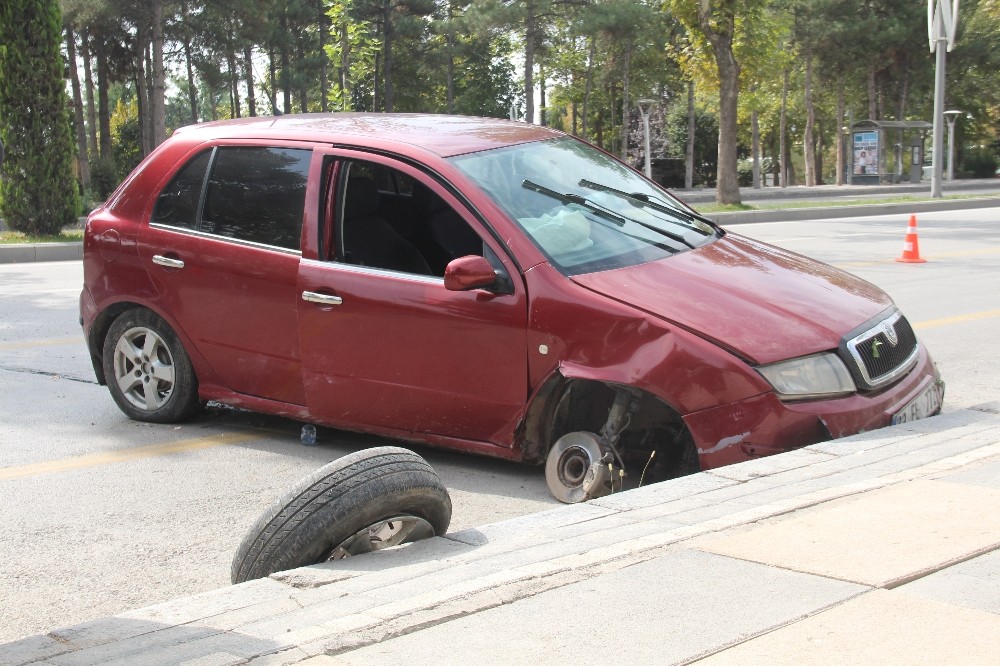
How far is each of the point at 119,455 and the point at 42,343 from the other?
3.76 meters

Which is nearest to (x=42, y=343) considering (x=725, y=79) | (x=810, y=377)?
(x=810, y=377)

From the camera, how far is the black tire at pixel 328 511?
378cm

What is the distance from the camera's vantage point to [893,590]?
10.9 ft

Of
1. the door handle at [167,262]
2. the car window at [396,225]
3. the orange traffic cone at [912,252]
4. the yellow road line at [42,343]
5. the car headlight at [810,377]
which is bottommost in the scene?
the yellow road line at [42,343]

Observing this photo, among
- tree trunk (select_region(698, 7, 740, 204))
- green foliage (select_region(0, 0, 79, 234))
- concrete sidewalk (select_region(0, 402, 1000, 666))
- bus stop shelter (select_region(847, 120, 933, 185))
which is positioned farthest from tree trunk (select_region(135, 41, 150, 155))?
concrete sidewalk (select_region(0, 402, 1000, 666))

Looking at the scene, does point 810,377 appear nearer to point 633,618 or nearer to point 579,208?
point 579,208

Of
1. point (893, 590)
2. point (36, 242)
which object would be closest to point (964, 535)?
point (893, 590)

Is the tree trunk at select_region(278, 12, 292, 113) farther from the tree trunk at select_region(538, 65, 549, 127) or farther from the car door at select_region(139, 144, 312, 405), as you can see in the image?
the car door at select_region(139, 144, 312, 405)

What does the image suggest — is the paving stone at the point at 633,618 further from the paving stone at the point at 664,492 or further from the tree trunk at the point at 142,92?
the tree trunk at the point at 142,92

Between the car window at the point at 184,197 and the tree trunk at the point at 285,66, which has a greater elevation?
the tree trunk at the point at 285,66

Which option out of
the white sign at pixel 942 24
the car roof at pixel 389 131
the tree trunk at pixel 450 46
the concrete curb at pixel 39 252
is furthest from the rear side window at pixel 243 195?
the tree trunk at pixel 450 46

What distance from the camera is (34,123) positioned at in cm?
2112

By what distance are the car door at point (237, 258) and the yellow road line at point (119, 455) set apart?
0.33m

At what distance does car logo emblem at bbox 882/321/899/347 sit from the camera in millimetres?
5470
